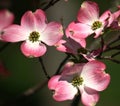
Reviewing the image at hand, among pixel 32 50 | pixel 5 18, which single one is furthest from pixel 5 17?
pixel 32 50

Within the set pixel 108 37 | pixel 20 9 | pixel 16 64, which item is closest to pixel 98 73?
A: pixel 108 37

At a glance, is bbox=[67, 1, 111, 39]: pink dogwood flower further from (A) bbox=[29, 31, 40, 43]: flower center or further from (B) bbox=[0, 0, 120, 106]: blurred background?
(B) bbox=[0, 0, 120, 106]: blurred background

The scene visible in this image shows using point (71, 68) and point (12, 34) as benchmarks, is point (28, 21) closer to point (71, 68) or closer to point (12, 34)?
point (12, 34)

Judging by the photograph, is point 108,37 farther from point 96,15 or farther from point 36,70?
point 36,70

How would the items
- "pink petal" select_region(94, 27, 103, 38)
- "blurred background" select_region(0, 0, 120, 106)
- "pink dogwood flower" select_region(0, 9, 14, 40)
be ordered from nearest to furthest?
"pink dogwood flower" select_region(0, 9, 14, 40)
"pink petal" select_region(94, 27, 103, 38)
"blurred background" select_region(0, 0, 120, 106)

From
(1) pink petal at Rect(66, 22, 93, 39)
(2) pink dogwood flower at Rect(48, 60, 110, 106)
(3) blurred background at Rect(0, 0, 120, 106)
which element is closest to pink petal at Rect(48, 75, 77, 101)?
(2) pink dogwood flower at Rect(48, 60, 110, 106)
